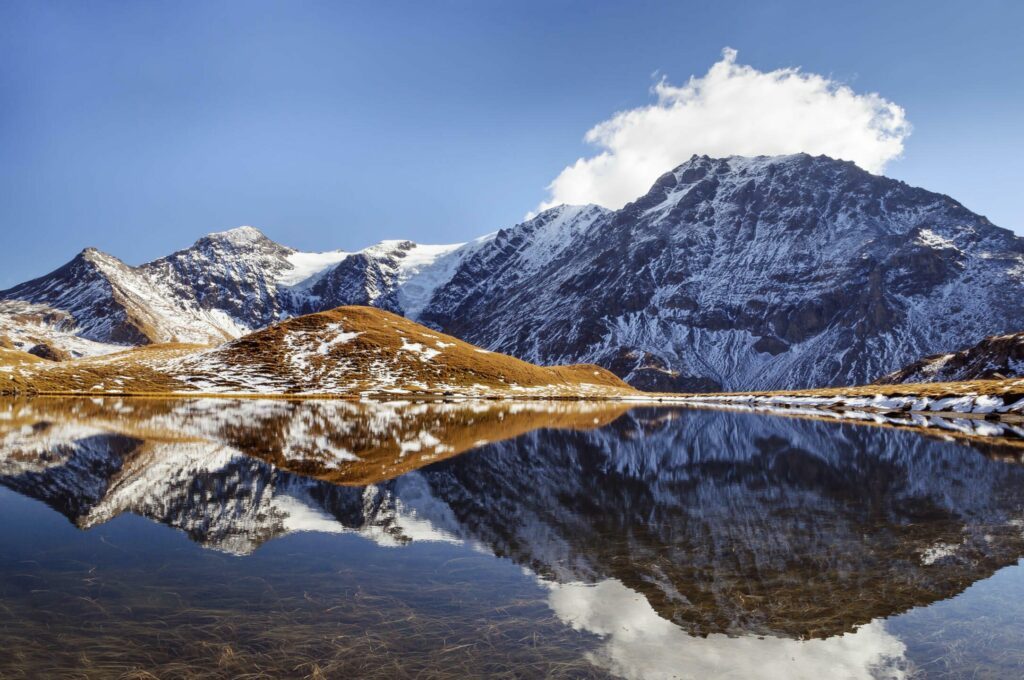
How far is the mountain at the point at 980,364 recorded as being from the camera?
132 meters

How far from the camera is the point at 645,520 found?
1822 centimetres

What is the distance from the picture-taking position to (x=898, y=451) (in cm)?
3619

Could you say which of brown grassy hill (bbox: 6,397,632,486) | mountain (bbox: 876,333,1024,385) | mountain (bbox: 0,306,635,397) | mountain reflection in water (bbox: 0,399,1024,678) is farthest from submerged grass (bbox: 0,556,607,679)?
mountain (bbox: 876,333,1024,385)

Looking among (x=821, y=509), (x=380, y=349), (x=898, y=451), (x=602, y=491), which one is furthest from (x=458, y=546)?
(x=380, y=349)

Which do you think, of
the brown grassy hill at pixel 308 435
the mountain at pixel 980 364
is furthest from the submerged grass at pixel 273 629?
the mountain at pixel 980 364

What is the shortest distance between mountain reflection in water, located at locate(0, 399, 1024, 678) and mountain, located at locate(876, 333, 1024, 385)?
12271cm

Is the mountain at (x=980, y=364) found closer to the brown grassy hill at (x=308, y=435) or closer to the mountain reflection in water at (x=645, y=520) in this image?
the mountain reflection in water at (x=645, y=520)

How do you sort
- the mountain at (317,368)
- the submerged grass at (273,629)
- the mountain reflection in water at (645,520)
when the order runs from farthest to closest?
the mountain at (317,368) → the mountain reflection in water at (645,520) → the submerged grass at (273,629)

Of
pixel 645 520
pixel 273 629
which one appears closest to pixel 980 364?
pixel 645 520

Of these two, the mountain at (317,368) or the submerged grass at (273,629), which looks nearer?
the submerged grass at (273,629)

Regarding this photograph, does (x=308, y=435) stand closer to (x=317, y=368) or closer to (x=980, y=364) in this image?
(x=317, y=368)

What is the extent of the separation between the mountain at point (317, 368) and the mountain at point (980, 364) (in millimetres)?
87504

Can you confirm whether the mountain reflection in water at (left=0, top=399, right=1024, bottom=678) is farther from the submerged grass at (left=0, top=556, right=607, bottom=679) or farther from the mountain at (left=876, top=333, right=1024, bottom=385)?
the mountain at (left=876, top=333, right=1024, bottom=385)

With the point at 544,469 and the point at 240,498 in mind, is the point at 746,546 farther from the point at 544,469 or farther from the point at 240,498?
the point at 240,498
